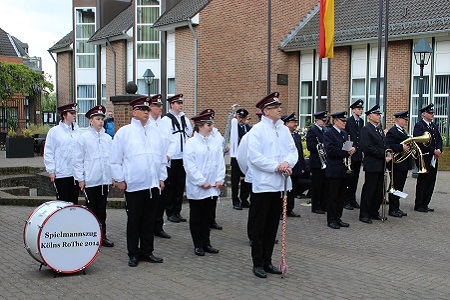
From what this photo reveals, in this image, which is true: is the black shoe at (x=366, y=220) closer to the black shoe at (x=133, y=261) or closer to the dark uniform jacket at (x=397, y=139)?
the dark uniform jacket at (x=397, y=139)

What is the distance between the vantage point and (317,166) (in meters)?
11.4

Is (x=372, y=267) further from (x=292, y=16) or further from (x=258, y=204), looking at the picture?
(x=292, y=16)

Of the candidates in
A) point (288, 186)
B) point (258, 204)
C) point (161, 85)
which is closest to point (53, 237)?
point (258, 204)

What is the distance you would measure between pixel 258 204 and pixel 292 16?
23.9 metres

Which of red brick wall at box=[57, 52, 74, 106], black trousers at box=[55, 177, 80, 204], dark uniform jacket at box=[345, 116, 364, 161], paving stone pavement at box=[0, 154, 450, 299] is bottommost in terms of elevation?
paving stone pavement at box=[0, 154, 450, 299]

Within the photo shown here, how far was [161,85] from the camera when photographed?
30.5 meters

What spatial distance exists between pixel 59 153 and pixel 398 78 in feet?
61.3

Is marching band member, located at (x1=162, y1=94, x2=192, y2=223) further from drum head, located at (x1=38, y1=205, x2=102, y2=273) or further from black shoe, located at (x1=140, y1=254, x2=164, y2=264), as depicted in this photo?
drum head, located at (x1=38, y1=205, x2=102, y2=273)

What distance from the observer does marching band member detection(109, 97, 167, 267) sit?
7328mm

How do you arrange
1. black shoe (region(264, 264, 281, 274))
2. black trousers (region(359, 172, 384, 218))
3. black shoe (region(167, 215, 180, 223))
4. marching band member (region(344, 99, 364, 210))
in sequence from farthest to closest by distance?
marching band member (region(344, 99, 364, 210)) < black trousers (region(359, 172, 384, 218)) < black shoe (region(167, 215, 180, 223)) < black shoe (region(264, 264, 281, 274))

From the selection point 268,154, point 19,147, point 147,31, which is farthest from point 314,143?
point 147,31

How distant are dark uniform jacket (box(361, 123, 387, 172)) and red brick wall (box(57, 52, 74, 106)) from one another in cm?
3582

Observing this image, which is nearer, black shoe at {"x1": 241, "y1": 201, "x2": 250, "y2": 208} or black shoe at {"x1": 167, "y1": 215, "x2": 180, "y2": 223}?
black shoe at {"x1": 167, "y1": 215, "x2": 180, "y2": 223}

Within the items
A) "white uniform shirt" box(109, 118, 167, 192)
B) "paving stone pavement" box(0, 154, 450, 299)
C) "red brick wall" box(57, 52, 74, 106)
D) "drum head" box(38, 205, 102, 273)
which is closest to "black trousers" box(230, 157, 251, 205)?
"paving stone pavement" box(0, 154, 450, 299)
